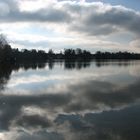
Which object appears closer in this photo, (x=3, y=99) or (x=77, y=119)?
(x=77, y=119)

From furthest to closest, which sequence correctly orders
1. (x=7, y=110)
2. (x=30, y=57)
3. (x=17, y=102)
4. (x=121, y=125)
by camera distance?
(x=30, y=57)
(x=17, y=102)
(x=7, y=110)
(x=121, y=125)

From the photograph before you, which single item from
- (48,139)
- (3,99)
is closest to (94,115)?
(48,139)

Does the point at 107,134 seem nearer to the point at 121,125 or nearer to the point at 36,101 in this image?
the point at 121,125

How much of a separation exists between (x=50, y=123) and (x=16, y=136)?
9.42ft

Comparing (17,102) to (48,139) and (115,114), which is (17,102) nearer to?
(115,114)

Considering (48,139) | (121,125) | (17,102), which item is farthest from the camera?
(17,102)

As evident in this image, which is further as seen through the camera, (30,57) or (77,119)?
(30,57)

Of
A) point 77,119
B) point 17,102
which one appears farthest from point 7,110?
point 77,119

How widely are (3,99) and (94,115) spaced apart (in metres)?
9.59

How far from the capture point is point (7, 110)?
19203mm

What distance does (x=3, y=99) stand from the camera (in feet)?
79.6

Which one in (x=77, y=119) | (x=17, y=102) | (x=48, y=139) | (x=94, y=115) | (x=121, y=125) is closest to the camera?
(x=48, y=139)

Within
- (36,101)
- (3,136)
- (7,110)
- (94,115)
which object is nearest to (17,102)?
Result: (36,101)

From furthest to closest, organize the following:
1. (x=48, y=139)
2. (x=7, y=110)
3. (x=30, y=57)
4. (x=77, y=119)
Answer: (x=30, y=57) → (x=7, y=110) → (x=77, y=119) → (x=48, y=139)
